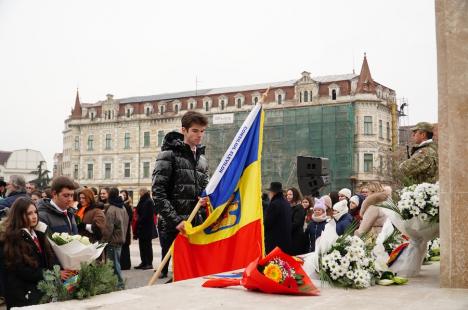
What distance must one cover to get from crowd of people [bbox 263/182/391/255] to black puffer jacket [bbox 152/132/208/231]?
207 cm

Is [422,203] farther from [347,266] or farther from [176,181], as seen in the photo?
[176,181]

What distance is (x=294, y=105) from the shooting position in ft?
172

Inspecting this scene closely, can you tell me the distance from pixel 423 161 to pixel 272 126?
4504 cm

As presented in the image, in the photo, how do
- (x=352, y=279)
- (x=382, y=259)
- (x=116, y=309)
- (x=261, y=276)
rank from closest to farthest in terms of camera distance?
1. (x=116, y=309)
2. (x=261, y=276)
3. (x=352, y=279)
4. (x=382, y=259)

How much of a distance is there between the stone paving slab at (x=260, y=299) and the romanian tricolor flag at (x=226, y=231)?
1044 millimetres

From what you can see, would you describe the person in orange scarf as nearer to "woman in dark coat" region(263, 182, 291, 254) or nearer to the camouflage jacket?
"woman in dark coat" region(263, 182, 291, 254)

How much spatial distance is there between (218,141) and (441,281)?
4867cm

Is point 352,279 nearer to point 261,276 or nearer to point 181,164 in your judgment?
point 261,276

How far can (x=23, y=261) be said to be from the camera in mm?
4594

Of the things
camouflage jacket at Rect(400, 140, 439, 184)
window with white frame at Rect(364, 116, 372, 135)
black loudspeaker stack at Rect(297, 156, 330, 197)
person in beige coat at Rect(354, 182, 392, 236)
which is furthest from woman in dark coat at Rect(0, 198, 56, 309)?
window with white frame at Rect(364, 116, 372, 135)

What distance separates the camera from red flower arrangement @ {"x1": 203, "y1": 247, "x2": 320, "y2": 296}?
13.0ft

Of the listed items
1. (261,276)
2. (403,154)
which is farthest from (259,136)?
(403,154)

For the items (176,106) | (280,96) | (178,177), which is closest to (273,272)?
(178,177)

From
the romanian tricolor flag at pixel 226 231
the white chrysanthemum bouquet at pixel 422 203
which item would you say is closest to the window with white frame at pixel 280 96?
the romanian tricolor flag at pixel 226 231
